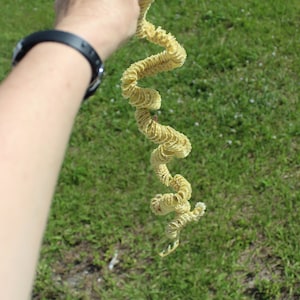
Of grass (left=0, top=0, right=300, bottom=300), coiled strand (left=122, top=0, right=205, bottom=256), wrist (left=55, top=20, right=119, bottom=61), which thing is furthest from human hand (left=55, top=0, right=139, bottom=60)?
grass (left=0, top=0, right=300, bottom=300)

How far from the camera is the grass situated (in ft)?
8.48

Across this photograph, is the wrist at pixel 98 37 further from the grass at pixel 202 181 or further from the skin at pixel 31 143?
the grass at pixel 202 181

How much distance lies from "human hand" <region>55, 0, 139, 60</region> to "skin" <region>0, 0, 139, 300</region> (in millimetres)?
28

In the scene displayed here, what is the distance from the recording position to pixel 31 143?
2.98 feet

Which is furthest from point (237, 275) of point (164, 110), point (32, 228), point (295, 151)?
point (32, 228)

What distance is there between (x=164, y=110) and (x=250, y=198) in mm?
794

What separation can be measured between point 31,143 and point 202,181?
6.82ft

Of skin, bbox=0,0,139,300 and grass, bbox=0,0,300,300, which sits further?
grass, bbox=0,0,300,300

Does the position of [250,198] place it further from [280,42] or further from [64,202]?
[280,42]

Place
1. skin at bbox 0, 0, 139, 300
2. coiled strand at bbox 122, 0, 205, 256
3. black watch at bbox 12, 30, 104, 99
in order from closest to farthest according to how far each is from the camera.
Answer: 1. skin at bbox 0, 0, 139, 300
2. black watch at bbox 12, 30, 104, 99
3. coiled strand at bbox 122, 0, 205, 256

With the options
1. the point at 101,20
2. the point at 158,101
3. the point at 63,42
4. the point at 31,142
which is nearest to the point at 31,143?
the point at 31,142

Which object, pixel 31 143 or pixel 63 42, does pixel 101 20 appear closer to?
pixel 63 42

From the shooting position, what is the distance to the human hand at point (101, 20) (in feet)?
3.65

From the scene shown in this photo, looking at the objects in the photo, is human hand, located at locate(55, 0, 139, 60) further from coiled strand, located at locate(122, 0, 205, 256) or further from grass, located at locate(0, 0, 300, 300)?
grass, located at locate(0, 0, 300, 300)
